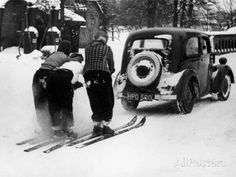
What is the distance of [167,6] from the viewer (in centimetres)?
3569

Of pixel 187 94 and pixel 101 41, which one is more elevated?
pixel 101 41

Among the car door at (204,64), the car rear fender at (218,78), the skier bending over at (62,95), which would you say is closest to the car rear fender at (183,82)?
the car door at (204,64)

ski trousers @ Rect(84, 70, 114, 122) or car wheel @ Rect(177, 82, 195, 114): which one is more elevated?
ski trousers @ Rect(84, 70, 114, 122)

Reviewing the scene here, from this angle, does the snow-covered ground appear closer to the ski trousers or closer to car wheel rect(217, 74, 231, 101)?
car wheel rect(217, 74, 231, 101)

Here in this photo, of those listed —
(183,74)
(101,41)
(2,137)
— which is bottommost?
(2,137)

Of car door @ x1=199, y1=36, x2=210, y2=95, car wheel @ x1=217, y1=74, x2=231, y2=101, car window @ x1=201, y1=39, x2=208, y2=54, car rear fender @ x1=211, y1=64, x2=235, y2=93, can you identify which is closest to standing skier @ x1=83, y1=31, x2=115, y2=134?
car door @ x1=199, y1=36, x2=210, y2=95

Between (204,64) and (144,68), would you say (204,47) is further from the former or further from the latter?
(144,68)

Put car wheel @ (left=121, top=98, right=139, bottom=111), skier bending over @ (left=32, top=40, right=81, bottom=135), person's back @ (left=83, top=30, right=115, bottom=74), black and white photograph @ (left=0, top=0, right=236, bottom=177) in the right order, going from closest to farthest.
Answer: black and white photograph @ (left=0, top=0, right=236, bottom=177), skier bending over @ (left=32, top=40, right=81, bottom=135), person's back @ (left=83, top=30, right=115, bottom=74), car wheel @ (left=121, top=98, right=139, bottom=111)

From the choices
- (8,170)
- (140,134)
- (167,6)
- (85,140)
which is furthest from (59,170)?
(167,6)

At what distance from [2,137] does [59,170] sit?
259 cm

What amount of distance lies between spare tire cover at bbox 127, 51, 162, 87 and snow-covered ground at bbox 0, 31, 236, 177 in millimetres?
838

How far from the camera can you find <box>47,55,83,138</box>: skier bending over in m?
7.66

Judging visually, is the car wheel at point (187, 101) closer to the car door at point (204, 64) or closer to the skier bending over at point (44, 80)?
the car door at point (204, 64)

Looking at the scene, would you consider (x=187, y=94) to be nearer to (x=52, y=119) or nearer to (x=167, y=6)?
(x=52, y=119)
